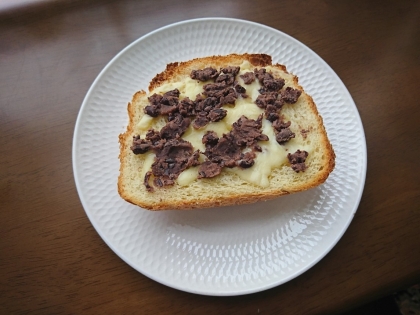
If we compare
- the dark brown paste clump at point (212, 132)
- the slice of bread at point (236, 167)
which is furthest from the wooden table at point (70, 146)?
the dark brown paste clump at point (212, 132)

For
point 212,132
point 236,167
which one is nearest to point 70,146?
point 212,132

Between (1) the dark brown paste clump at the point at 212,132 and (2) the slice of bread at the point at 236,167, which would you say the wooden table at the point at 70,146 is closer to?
(2) the slice of bread at the point at 236,167

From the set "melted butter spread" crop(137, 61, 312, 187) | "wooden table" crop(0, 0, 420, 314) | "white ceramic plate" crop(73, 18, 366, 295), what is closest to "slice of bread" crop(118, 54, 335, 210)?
"melted butter spread" crop(137, 61, 312, 187)

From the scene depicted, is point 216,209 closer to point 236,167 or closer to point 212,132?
point 236,167

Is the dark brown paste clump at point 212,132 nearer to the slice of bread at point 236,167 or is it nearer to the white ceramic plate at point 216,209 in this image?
the slice of bread at point 236,167

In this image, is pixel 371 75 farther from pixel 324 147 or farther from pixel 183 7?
pixel 183 7

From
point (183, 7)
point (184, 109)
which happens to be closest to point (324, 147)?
point (184, 109)

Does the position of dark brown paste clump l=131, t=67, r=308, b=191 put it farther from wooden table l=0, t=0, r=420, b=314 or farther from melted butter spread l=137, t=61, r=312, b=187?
wooden table l=0, t=0, r=420, b=314
